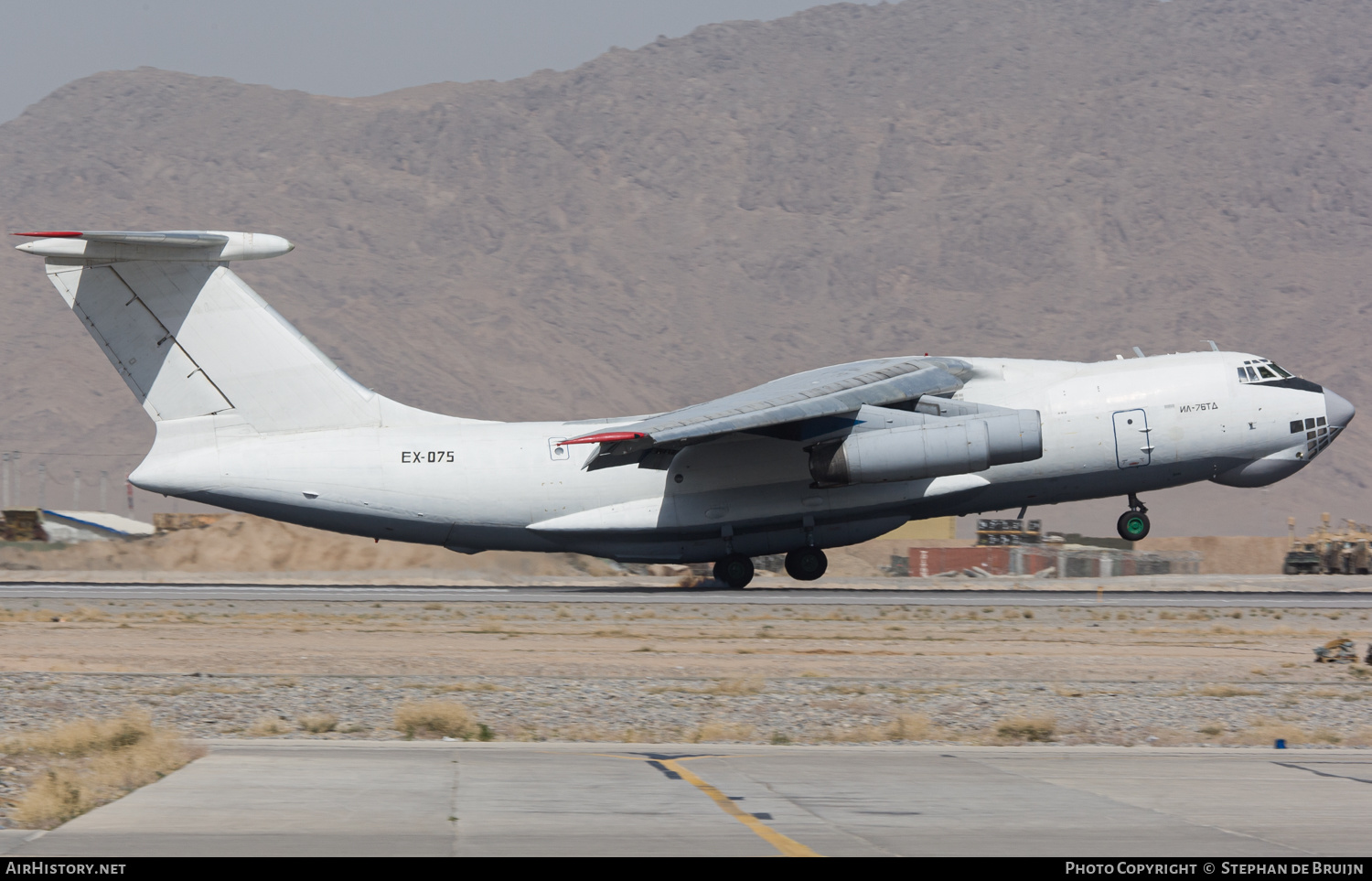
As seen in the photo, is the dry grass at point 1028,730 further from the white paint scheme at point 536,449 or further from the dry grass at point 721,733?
the white paint scheme at point 536,449

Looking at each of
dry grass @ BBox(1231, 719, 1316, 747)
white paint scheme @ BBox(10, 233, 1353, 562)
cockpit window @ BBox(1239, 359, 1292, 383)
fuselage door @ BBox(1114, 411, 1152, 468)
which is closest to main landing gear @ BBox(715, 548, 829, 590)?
white paint scheme @ BBox(10, 233, 1353, 562)

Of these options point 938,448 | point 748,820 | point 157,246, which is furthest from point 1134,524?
point 748,820

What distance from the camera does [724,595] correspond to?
78.2 ft

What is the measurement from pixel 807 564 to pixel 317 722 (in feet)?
50.3

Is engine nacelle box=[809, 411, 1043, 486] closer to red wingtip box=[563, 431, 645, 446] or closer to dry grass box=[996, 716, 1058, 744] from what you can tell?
red wingtip box=[563, 431, 645, 446]

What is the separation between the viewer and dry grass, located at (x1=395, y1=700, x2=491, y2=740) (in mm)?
10445

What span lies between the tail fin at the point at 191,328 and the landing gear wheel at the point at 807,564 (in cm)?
807

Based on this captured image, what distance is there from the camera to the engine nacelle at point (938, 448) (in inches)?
874

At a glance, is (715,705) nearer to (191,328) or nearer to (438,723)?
(438,723)

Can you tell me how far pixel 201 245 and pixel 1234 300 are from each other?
Result: 265 ft

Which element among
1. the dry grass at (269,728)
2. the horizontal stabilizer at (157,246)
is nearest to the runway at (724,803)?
the dry grass at (269,728)

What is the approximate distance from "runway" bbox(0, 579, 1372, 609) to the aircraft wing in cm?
265
